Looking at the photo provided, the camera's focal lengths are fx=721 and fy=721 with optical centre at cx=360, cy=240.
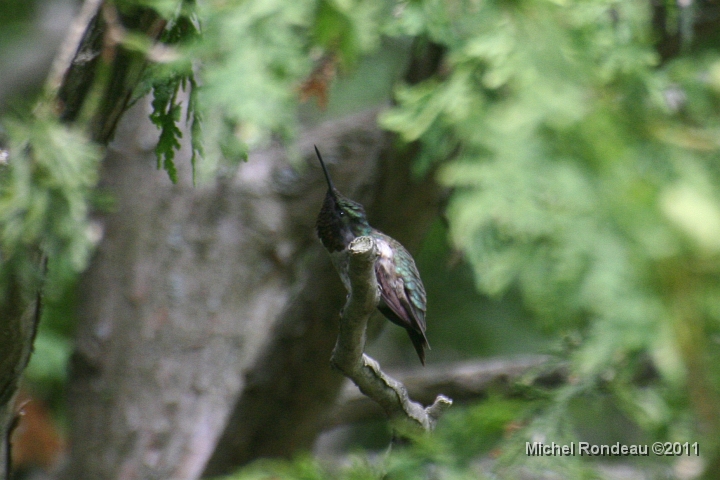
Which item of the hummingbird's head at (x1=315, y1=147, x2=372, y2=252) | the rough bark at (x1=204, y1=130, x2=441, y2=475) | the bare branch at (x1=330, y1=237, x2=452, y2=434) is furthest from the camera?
the rough bark at (x1=204, y1=130, x2=441, y2=475)

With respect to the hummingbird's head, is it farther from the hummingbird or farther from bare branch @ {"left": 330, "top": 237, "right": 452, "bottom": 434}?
bare branch @ {"left": 330, "top": 237, "right": 452, "bottom": 434}

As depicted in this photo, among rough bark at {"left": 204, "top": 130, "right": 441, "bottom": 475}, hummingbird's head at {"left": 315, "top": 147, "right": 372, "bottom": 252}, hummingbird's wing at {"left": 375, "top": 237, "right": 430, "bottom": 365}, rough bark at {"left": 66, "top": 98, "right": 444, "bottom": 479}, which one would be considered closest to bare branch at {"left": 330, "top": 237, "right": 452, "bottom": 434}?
hummingbird's wing at {"left": 375, "top": 237, "right": 430, "bottom": 365}

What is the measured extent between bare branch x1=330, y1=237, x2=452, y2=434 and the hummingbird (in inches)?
9.7

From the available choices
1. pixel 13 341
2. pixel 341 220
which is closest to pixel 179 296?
pixel 13 341

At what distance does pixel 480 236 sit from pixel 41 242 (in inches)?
46.7

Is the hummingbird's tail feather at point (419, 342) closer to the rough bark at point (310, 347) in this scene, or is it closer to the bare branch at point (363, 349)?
the bare branch at point (363, 349)

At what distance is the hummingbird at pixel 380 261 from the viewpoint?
2031mm

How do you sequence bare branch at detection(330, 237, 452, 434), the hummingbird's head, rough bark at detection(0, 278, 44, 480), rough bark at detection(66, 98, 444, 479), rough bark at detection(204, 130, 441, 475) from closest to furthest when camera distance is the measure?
bare branch at detection(330, 237, 452, 434)
rough bark at detection(0, 278, 44, 480)
the hummingbird's head
rough bark at detection(204, 130, 441, 475)
rough bark at detection(66, 98, 444, 479)

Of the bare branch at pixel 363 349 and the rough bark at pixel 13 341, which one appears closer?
the bare branch at pixel 363 349

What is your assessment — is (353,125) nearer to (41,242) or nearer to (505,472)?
(41,242)

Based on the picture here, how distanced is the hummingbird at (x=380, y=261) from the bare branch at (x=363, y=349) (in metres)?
0.25

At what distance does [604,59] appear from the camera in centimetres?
202

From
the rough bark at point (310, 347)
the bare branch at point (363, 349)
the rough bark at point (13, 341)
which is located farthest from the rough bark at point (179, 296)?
the bare branch at point (363, 349)

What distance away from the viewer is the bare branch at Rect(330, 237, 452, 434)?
64.5 inches
